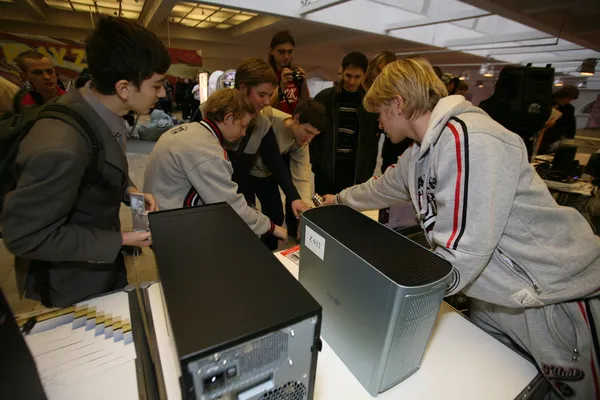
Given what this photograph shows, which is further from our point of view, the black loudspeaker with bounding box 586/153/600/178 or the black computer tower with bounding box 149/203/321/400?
the black loudspeaker with bounding box 586/153/600/178

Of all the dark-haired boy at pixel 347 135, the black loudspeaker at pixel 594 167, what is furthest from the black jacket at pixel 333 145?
the black loudspeaker at pixel 594 167

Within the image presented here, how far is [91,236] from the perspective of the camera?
2.42 feet

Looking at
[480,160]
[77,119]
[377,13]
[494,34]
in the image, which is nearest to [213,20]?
[377,13]

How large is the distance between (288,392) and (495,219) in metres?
0.53

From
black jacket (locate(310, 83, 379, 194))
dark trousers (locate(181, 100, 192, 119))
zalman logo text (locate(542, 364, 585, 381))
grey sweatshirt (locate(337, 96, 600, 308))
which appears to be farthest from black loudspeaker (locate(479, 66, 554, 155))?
dark trousers (locate(181, 100, 192, 119))

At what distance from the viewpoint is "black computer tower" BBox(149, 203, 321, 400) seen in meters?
0.36

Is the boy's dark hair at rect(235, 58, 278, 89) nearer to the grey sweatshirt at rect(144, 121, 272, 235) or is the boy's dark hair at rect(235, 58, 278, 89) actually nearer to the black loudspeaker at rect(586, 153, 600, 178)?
the grey sweatshirt at rect(144, 121, 272, 235)

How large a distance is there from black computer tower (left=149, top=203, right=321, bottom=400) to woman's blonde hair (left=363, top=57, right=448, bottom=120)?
56 cm

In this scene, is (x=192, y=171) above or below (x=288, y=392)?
above

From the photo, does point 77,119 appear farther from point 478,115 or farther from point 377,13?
point 377,13

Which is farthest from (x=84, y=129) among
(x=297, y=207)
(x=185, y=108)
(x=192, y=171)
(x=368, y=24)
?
(x=185, y=108)

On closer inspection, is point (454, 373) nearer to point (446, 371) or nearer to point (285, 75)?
point (446, 371)

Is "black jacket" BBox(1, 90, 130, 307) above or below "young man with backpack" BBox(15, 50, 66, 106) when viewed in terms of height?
below

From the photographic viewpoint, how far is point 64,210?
0.68 metres
